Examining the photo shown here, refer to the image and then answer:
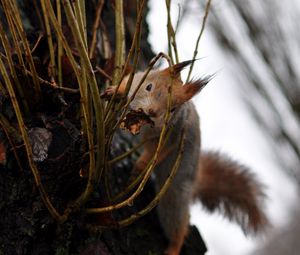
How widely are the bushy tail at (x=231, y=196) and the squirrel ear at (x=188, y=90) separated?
2.75ft

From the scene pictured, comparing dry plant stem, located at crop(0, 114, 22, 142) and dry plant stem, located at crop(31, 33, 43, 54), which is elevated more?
dry plant stem, located at crop(31, 33, 43, 54)

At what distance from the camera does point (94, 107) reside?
1181 mm

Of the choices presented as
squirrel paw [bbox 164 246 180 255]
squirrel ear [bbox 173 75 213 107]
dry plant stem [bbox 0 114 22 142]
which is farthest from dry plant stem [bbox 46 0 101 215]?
squirrel paw [bbox 164 246 180 255]

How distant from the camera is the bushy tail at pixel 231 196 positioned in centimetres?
227

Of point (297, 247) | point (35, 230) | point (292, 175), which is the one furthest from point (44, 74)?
point (297, 247)

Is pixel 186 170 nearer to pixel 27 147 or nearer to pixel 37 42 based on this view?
pixel 37 42

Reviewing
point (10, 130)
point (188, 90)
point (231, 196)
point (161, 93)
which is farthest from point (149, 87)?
point (231, 196)

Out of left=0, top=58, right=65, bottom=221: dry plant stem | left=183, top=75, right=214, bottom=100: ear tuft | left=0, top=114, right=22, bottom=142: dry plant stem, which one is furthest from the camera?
left=183, top=75, right=214, bottom=100: ear tuft

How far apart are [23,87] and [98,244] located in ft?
1.34

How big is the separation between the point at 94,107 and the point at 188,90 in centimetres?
32

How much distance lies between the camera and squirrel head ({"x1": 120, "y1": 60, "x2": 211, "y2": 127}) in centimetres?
140

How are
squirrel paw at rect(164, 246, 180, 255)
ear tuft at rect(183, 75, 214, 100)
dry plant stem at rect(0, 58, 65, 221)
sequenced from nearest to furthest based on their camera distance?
dry plant stem at rect(0, 58, 65, 221), ear tuft at rect(183, 75, 214, 100), squirrel paw at rect(164, 246, 180, 255)

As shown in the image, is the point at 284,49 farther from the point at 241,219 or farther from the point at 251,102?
the point at 241,219

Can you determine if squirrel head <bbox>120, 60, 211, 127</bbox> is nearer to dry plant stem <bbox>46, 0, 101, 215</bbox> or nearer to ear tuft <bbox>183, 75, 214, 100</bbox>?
ear tuft <bbox>183, 75, 214, 100</bbox>
